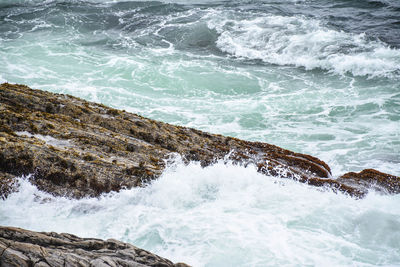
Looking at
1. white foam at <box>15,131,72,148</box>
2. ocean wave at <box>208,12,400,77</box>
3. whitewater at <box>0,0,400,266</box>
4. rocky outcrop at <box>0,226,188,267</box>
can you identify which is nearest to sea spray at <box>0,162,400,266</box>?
whitewater at <box>0,0,400,266</box>

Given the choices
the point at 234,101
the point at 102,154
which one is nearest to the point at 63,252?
the point at 102,154

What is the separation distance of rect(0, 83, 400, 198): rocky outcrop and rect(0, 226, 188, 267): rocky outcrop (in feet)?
8.44

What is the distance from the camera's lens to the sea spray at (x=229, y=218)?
20.2 feet

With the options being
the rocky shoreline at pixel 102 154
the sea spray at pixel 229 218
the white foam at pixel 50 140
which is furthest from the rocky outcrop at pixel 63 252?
the white foam at pixel 50 140

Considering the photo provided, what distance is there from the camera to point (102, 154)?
732 centimetres

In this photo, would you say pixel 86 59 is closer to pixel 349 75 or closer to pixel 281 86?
pixel 281 86

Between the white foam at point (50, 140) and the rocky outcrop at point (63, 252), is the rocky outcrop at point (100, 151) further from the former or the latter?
the rocky outcrop at point (63, 252)

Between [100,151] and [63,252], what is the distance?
359 centimetres

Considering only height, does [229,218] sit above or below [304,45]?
below

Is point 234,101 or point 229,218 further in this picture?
point 234,101

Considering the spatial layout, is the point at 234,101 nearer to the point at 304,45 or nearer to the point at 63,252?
the point at 304,45

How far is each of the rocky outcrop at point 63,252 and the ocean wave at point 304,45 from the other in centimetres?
1737

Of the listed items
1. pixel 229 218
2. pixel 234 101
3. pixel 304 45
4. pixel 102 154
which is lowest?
pixel 234 101

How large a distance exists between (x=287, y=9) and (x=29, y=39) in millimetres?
18869
